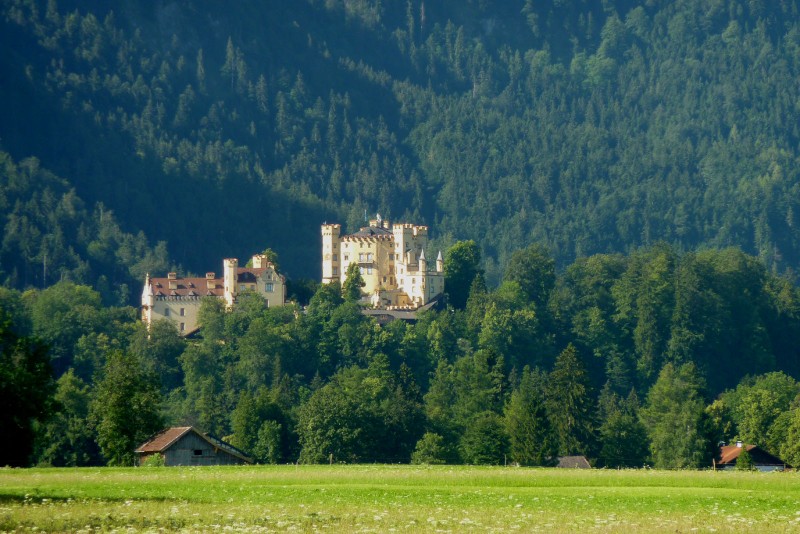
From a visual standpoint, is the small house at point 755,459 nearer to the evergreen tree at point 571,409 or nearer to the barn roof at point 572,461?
the barn roof at point 572,461

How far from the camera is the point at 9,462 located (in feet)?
272

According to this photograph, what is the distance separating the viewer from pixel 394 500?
62.0 m

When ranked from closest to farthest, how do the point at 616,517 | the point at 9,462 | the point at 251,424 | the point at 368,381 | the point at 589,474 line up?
the point at 616,517 → the point at 589,474 → the point at 9,462 → the point at 251,424 → the point at 368,381

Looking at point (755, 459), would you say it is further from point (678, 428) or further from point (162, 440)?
point (162, 440)

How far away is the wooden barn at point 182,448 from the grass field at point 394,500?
23731mm

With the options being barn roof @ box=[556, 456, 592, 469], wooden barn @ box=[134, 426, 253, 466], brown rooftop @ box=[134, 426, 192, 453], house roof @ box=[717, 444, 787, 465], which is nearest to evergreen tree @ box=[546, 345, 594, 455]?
barn roof @ box=[556, 456, 592, 469]

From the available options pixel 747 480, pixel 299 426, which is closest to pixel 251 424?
pixel 299 426

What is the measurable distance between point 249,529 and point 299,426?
3258 inches

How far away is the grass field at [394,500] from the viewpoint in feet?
174

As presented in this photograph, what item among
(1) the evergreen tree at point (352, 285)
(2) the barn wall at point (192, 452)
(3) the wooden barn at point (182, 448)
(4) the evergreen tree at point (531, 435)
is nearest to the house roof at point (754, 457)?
(4) the evergreen tree at point (531, 435)

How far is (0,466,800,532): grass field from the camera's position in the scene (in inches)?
2092

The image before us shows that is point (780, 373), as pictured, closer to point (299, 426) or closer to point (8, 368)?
point (299, 426)

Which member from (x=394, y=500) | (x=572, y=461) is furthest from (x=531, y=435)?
(x=394, y=500)

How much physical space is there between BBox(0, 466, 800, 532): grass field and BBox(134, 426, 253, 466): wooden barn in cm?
2373
